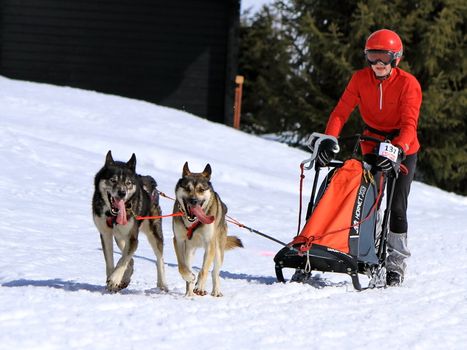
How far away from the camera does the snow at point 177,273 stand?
5.01 meters

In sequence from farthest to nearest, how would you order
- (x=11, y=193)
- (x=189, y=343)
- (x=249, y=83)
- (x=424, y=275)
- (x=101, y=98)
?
(x=249, y=83), (x=101, y=98), (x=11, y=193), (x=424, y=275), (x=189, y=343)

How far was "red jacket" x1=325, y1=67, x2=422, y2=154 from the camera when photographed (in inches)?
265

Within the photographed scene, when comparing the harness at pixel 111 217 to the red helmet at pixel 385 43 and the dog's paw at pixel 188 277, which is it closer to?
the dog's paw at pixel 188 277

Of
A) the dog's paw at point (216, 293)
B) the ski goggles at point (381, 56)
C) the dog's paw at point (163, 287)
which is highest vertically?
the ski goggles at point (381, 56)

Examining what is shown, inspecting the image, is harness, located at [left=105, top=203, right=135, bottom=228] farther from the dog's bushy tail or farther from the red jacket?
the red jacket

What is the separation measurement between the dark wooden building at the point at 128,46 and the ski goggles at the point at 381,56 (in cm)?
1386

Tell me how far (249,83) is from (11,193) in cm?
1672

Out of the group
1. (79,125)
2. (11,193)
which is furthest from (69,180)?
(79,125)

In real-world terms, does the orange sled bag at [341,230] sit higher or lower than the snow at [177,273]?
higher

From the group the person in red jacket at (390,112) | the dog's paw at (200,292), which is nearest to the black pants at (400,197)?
the person in red jacket at (390,112)

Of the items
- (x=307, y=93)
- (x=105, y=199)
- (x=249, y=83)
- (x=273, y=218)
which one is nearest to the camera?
(x=105, y=199)

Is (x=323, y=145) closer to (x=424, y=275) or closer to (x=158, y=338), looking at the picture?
(x=424, y=275)

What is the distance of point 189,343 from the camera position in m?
4.74

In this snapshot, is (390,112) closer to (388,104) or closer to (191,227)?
(388,104)
